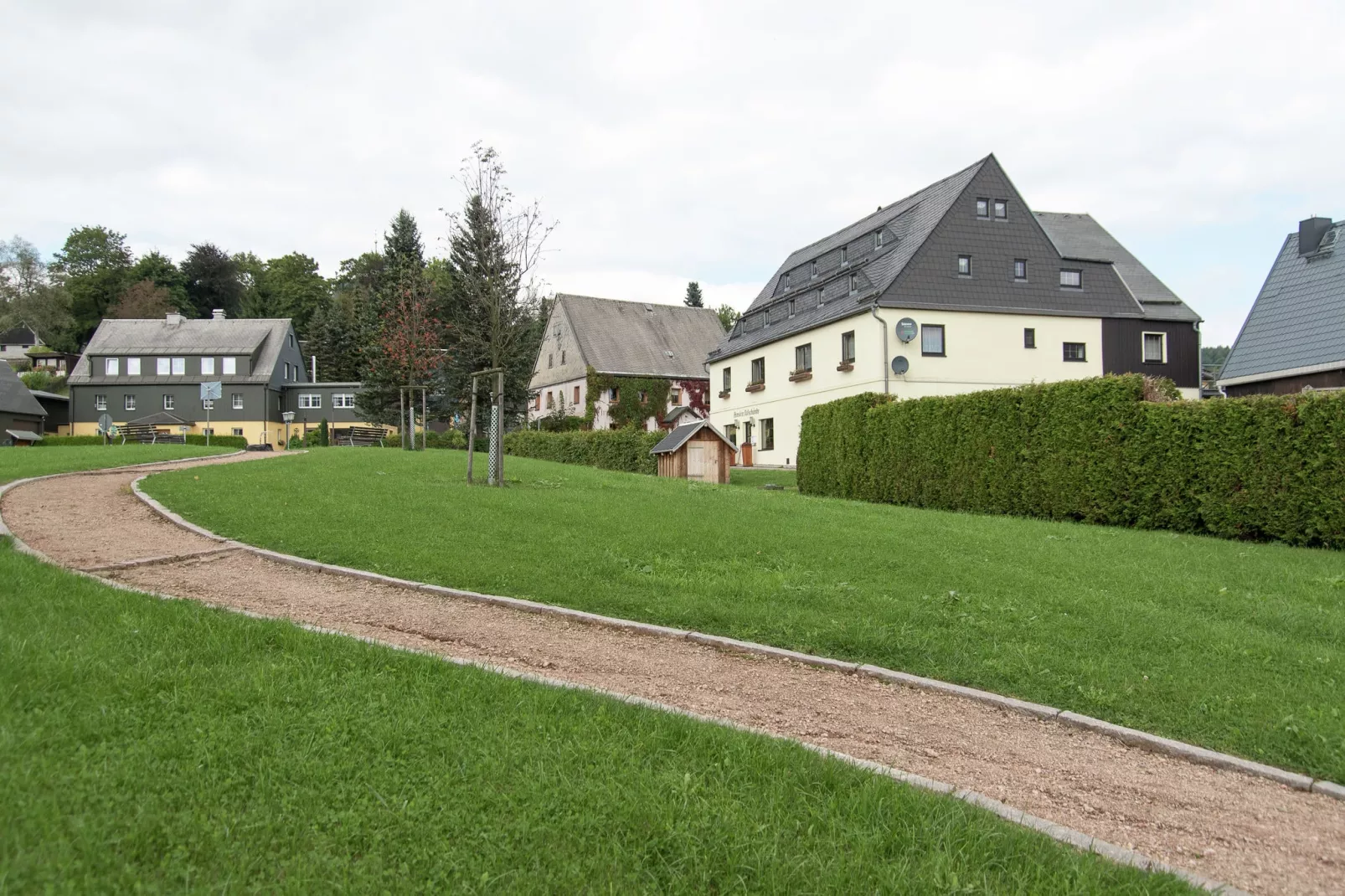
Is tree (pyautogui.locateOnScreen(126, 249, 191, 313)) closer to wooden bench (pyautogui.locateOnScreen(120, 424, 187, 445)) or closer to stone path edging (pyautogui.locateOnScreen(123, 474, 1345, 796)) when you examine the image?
wooden bench (pyautogui.locateOnScreen(120, 424, 187, 445))

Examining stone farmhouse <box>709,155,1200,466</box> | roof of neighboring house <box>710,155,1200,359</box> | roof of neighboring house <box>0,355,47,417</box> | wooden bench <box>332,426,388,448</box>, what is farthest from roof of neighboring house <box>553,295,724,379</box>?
roof of neighboring house <box>0,355,47,417</box>

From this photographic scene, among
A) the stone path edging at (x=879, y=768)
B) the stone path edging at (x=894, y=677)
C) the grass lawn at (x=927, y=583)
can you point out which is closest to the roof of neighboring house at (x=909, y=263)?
the grass lawn at (x=927, y=583)

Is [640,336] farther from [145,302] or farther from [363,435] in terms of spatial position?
[145,302]

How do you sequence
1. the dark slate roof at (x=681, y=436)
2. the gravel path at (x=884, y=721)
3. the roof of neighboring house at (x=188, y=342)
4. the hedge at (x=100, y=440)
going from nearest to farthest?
the gravel path at (x=884, y=721), the dark slate roof at (x=681, y=436), the hedge at (x=100, y=440), the roof of neighboring house at (x=188, y=342)

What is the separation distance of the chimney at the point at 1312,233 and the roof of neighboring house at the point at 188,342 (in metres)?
55.8

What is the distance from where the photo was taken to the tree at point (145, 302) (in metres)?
70.4

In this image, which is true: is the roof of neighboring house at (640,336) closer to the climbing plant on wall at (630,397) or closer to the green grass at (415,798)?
the climbing plant on wall at (630,397)

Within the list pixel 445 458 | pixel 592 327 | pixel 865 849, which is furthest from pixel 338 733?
pixel 592 327

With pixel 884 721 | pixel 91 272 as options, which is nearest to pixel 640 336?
pixel 884 721

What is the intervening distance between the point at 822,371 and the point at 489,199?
14.6 metres

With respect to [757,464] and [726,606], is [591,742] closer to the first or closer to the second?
[726,606]

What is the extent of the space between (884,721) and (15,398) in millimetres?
63790

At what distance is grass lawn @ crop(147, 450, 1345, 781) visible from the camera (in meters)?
5.55

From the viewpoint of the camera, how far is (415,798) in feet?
10.7
